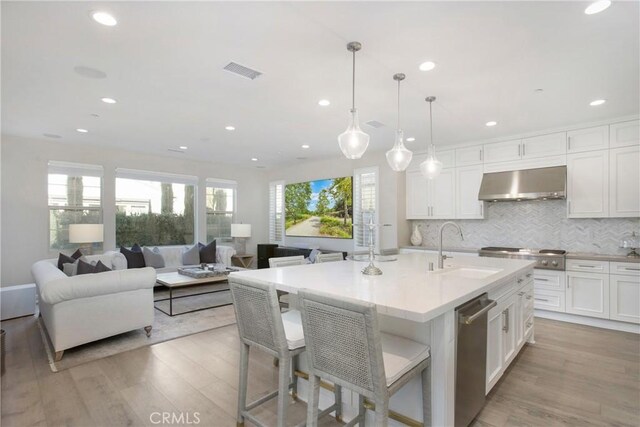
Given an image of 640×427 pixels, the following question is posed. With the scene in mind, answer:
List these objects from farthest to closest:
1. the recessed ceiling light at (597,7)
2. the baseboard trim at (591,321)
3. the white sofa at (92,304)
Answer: the baseboard trim at (591,321), the white sofa at (92,304), the recessed ceiling light at (597,7)

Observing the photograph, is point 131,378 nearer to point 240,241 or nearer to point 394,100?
point 394,100

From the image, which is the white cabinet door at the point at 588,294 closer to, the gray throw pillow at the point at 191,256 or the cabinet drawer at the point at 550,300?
the cabinet drawer at the point at 550,300

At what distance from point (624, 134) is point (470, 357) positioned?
4.09 meters

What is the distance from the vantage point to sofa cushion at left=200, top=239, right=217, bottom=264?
21.3 ft

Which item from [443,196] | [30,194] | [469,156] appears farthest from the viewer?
[443,196]

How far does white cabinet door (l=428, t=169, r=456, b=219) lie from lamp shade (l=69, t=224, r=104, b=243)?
5639 mm

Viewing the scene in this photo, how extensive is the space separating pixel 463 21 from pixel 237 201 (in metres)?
6.61

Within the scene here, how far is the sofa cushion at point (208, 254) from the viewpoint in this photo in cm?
649

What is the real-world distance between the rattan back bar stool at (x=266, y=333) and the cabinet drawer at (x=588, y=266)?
12.6 ft

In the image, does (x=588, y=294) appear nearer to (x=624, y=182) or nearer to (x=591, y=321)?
(x=591, y=321)

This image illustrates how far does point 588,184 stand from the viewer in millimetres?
4262

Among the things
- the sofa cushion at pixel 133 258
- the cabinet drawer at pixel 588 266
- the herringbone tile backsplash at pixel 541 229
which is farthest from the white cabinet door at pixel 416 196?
the sofa cushion at pixel 133 258

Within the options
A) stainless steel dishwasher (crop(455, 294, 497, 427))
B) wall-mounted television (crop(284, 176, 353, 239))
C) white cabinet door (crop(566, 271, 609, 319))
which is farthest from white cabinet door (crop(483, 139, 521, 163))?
stainless steel dishwasher (crop(455, 294, 497, 427))

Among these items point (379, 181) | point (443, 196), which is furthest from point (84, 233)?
point (443, 196)
